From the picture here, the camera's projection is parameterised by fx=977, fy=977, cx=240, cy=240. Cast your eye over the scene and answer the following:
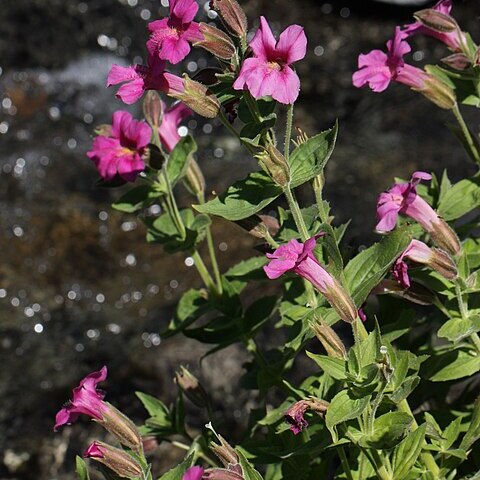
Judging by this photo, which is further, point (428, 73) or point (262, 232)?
point (428, 73)

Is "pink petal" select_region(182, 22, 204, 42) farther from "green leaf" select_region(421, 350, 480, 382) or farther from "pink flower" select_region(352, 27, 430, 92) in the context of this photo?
"green leaf" select_region(421, 350, 480, 382)

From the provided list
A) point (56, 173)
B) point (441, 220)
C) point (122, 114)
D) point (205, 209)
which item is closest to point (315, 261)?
point (205, 209)

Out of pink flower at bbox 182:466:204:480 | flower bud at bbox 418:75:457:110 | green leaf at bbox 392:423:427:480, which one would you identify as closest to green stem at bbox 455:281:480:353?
green leaf at bbox 392:423:427:480

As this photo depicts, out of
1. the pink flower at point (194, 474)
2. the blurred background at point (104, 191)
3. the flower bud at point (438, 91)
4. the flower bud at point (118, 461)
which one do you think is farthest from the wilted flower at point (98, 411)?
the blurred background at point (104, 191)

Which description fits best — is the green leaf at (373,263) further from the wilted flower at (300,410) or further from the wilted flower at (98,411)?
the wilted flower at (98,411)

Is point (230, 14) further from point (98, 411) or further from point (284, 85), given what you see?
point (98, 411)

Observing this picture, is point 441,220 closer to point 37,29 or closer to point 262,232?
point 262,232

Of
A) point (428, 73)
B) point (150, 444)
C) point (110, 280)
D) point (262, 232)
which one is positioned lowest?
point (110, 280)
